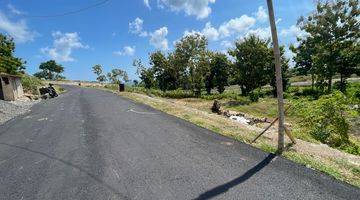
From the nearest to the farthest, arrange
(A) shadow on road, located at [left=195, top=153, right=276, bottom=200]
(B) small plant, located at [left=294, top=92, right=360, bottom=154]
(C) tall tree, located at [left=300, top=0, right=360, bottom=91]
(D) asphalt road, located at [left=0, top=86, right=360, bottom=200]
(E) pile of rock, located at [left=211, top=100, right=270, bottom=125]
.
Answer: (A) shadow on road, located at [left=195, top=153, right=276, bottom=200] < (D) asphalt road, located at [left=0, top=86, right=360, bottom=200] < (B) small plant, located at [left=294, top=92, right=360, bottom=154] < (E) pile of rock, located at [left=211, top=100, right=270, bottom=125] < (C) tall tree, located at [left=300, top=0, right=360, bottom=91]

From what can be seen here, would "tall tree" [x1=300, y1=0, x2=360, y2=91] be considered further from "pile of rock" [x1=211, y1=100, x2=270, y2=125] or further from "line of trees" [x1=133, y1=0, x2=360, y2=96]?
"pile of rock" [x1=211, y1=100, x2=270, y2=125]

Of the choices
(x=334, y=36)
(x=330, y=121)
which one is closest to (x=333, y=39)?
(x=334, y=36)

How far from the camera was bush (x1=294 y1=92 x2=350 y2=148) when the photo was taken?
13969 mm

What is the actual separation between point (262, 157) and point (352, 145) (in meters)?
5.85

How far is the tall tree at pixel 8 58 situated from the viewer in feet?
164

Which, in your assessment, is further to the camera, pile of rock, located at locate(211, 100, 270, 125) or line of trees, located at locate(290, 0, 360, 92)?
line of trees, located at locate(290, 0, 360, 92)

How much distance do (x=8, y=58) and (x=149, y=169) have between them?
170 ft

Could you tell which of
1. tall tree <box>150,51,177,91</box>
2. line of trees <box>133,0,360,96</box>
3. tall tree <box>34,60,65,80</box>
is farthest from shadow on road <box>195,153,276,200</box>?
tall tree <box>34,60,65,80</box>

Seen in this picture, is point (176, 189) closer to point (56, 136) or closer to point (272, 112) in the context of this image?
point (56, 136)

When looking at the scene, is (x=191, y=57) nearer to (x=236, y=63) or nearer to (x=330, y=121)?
(x=236, y=63)

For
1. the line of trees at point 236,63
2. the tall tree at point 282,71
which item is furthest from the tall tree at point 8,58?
the tall tree at point 282,71

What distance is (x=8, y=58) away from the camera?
5284 centimetres

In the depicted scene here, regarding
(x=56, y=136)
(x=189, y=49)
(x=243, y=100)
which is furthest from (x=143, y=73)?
(x=56, y=136)

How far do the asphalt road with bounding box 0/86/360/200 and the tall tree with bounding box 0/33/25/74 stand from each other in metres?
39.9
